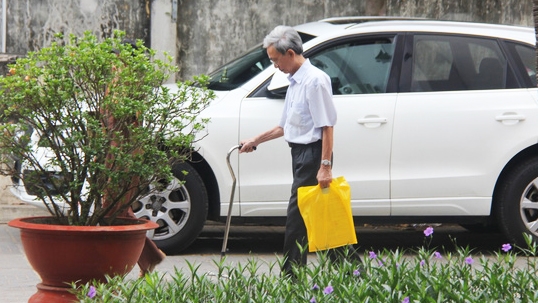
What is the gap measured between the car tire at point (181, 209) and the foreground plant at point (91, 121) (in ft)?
8.96

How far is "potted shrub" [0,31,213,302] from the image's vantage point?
6379 mm

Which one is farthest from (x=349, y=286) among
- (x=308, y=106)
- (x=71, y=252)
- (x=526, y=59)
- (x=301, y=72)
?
(x=526, y=59)

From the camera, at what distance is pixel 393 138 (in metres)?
9.57

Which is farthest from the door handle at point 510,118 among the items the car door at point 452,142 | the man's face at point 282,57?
the man's face at point 282,57

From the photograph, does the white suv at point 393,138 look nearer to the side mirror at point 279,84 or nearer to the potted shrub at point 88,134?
the side mirror at point 279,84

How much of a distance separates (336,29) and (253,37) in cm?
361

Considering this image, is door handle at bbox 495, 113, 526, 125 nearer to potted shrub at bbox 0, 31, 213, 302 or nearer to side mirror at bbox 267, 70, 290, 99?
side mirror at bbox 267, 70, 290, 99

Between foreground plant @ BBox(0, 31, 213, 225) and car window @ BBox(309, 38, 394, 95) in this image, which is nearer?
foreground plant @ BBox(0, 31, 213, 225)

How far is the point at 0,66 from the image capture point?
12.7 m

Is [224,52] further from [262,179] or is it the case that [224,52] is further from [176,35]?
[262,179]

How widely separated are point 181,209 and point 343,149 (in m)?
1.47

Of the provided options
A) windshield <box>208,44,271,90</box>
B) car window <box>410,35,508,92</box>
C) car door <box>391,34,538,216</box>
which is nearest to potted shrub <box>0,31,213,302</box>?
windshield <box>208,44,271,90</box>

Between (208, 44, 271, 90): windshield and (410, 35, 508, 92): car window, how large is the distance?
134cm

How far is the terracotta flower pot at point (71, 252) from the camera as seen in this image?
632cm
